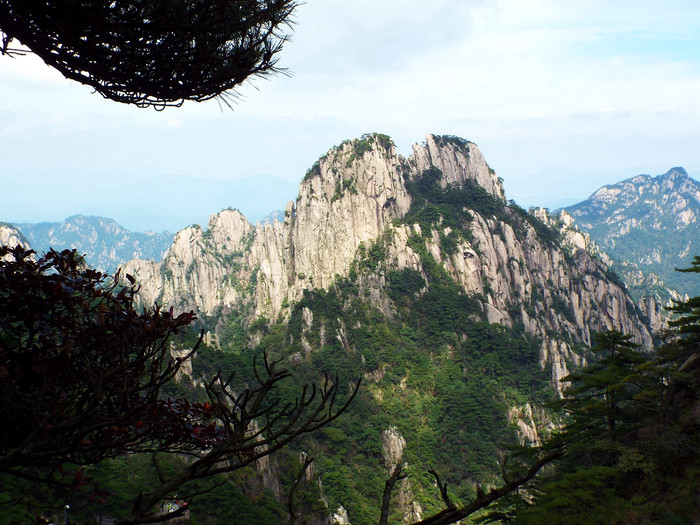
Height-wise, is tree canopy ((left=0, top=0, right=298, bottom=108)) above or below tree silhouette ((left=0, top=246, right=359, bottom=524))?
above

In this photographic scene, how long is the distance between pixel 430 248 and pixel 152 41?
86.8m

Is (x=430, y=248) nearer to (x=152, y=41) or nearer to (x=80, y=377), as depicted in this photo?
(x=152, y=41)

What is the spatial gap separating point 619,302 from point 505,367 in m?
38.5

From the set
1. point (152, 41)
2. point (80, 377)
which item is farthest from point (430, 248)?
point (80, 377)

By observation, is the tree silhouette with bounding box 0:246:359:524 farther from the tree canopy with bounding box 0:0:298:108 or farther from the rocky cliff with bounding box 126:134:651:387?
the rocky cliff with bounding box 126:134:651:387

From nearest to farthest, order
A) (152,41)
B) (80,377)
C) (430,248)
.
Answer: (80,377), (152,41), (430,248)

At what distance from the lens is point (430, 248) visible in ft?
299

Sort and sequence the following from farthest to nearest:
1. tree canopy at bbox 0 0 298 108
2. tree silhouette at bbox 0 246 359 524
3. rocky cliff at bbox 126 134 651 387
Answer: rocky cliff at bbox 126 134 651 387
tree canopy at bbox 0 0 298 108
tree silhouette at bbox 0 246 359 524

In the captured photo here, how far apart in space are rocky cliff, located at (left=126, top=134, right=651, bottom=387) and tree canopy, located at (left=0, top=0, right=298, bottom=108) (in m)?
78.0

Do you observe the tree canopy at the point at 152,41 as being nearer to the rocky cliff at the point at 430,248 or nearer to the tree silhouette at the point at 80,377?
the tree silhouette at the point at 80,377

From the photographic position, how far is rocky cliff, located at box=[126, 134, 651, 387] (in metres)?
88.4

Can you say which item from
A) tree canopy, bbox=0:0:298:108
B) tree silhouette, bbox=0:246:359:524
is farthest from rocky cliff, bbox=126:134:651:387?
tree silhouette, bbox=0:246:359:524

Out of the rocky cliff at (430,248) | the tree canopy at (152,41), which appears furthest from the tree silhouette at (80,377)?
the rocky cliff at (430,248)

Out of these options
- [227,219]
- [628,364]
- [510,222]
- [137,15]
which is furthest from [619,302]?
[137,15]
